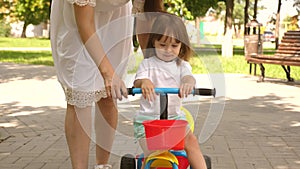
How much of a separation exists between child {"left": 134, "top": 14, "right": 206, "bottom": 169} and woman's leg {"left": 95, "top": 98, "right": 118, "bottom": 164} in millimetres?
896

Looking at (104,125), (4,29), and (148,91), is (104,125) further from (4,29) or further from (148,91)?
(4,29)

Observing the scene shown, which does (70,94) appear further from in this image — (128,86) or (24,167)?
(24,167)

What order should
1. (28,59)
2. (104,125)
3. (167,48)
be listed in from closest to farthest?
(167,48), (104,125), (28,59)

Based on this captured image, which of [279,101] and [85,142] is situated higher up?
[85,142]

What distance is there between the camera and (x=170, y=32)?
320cm

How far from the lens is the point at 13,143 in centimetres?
593

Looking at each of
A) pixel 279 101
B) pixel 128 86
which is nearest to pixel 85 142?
pixel 128 86

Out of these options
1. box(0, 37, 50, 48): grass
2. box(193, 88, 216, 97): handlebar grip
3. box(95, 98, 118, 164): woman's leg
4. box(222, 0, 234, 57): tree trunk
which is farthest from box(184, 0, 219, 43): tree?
box(193, 88, 216, 97): handlebar grip

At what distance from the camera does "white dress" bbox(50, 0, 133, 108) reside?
3.85 metres

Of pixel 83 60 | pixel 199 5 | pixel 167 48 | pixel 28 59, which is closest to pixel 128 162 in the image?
pixel 167 48

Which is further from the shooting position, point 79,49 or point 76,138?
point 76,138

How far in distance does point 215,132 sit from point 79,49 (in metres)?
3.05

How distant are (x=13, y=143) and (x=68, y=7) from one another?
2585mm

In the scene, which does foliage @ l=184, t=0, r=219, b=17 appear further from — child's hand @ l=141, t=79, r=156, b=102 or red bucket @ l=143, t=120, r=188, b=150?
red bucket @ l=143, t=120, r=188, b=150
